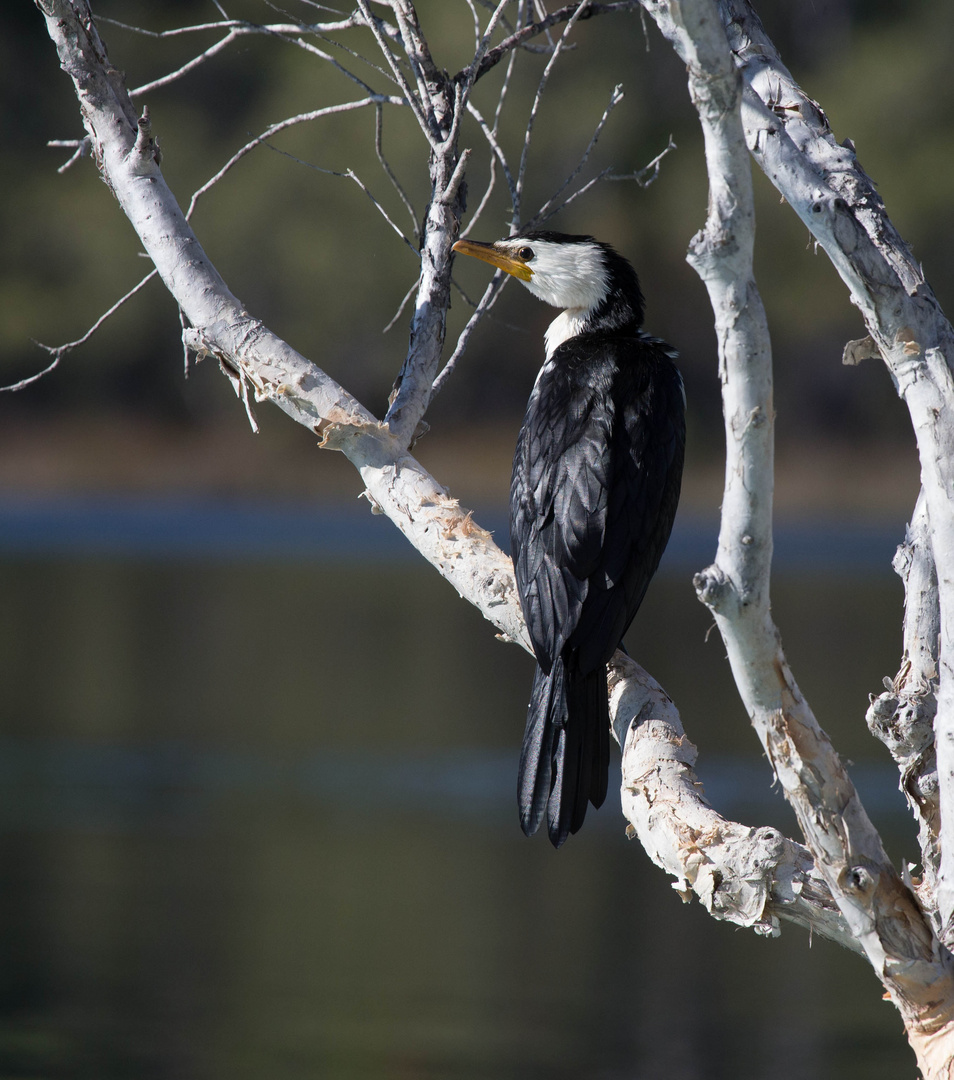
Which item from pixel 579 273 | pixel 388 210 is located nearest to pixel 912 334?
pixel 579 273

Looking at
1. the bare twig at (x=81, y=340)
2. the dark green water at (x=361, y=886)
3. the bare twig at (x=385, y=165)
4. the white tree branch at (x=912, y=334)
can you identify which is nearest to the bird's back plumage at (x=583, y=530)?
the bare twig at (x=385, y=165)

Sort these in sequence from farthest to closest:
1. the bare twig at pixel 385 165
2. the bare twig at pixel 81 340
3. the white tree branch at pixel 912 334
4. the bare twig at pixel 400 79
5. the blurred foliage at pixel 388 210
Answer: the blurred foliage at pixel 388 210
the bare twig at pixel 385 165
the bare twig at pixel 400 79
the bare twig at pixel 81 340
the white tree branch at pixel 912 334

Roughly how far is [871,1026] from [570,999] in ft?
3.58

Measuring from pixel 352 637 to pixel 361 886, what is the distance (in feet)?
19.2

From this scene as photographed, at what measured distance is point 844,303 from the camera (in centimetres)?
1836

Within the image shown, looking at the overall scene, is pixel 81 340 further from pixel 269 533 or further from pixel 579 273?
pixel 269 533

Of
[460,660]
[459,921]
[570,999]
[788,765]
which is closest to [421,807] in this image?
[459,921]

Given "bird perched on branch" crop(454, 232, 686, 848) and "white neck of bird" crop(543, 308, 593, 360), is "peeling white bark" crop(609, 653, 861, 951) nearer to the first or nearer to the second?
"bird perched on branch" crop(454, 232, 686, 848)

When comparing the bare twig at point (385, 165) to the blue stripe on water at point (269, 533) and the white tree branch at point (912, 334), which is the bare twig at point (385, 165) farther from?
the blue stripe on water at point (269, 533)

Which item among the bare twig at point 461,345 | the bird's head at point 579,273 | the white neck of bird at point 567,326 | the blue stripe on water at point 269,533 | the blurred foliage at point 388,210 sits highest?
the blurred foliage at point 388,210

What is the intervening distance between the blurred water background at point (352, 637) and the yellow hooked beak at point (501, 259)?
165 mm

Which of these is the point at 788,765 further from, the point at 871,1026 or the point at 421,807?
the point at 421,807

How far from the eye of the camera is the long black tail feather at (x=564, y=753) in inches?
97.1

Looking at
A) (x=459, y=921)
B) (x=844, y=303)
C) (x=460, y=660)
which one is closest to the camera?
(x=459, y=921)
